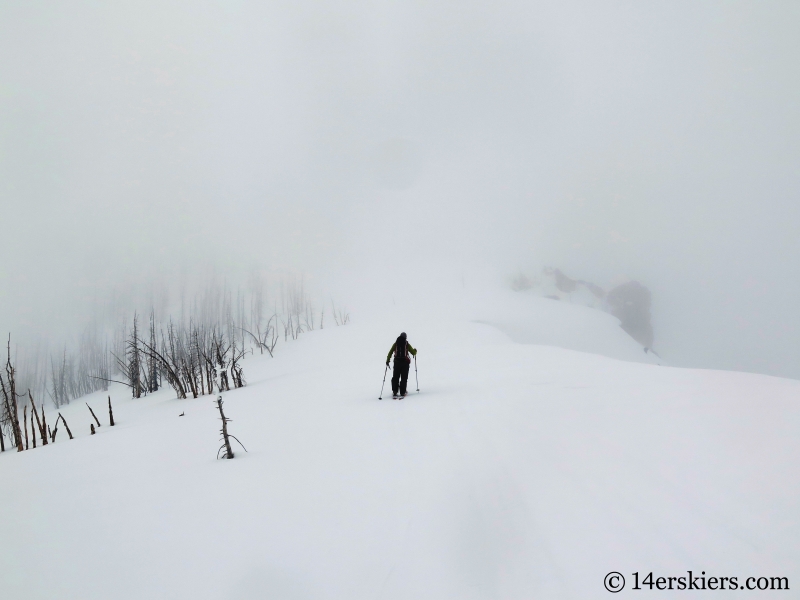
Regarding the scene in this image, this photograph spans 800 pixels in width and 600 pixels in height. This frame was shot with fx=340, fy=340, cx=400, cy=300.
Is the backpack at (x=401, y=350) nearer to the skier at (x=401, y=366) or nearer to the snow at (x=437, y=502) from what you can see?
the skier at (x=401, y=366)

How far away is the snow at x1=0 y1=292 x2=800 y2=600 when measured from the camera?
2188mm

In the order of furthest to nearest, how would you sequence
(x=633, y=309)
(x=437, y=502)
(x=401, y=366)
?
1. (x=633, y=309)
2. (x=401, y=366)
3. (x=437, y=502)

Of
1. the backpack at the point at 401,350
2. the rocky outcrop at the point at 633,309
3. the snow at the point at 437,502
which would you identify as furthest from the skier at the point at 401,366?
the rocky outcrop at the point at 633,309

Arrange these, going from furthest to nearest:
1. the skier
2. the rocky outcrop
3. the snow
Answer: the rocky outcrop
the skier
the snow

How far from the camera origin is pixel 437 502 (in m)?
2.97

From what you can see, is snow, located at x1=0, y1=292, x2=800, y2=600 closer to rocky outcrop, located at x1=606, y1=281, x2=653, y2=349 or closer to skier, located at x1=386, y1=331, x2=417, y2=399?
skier, located at x1=386, y1=331, x2=417, y2=399

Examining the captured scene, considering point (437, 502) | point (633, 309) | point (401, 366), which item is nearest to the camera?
point (437, 502)

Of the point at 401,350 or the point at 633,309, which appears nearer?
the point at 401,350

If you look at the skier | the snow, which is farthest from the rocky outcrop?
the snow

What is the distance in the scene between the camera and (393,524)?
2699mm

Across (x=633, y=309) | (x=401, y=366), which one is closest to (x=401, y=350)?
(x=401, y=366)

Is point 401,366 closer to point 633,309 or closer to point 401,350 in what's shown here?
point 401,350

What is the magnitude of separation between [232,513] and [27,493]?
8.90 feet

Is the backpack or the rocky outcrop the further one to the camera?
the rocky outcrop
